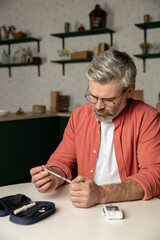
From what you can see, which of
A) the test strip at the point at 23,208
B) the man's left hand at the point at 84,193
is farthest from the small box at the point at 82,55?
the test strip at the point at 23,208

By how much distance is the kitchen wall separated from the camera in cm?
462

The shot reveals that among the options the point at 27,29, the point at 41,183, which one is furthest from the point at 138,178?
the point at 27,29

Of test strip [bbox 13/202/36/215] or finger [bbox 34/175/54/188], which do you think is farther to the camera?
finger [bbox 34/175/54/188]

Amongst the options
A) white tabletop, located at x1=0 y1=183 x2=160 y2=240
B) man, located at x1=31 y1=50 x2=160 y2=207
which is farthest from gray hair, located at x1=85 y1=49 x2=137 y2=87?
white tabletop, located at x1=0 y1=183 x2=160 y2=240

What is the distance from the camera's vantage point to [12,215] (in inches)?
42.3

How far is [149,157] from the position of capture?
1500 millimetres

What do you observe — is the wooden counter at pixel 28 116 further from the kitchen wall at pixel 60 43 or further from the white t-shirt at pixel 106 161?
the white t-shirt at pixel 106 161

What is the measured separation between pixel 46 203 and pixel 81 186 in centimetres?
15

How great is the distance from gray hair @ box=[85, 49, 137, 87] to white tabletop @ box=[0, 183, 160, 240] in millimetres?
579

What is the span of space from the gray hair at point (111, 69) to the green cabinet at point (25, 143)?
97.6 inches

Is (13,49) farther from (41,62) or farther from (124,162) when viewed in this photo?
(124,162)

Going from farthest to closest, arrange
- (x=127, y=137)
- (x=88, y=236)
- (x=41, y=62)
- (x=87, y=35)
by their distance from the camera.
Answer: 1. (x=41, y=62)
2. (x=87, y=35)
3. (x=127, y=137)
4. (x=88, y=236)

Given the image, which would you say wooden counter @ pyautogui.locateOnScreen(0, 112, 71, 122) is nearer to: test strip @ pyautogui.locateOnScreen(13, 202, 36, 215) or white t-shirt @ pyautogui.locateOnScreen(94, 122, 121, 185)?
white t-shirt @ pyautogui.locateOnScreen(94, 122, 121, 185)

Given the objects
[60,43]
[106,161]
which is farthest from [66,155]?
[60,43]
